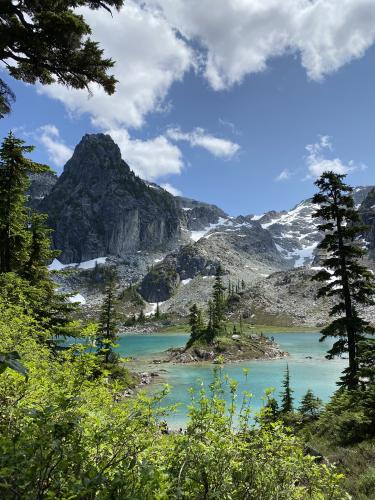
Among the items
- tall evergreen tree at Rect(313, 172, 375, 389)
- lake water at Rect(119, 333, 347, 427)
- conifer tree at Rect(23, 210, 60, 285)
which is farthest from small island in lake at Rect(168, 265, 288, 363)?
tall evergreen tree at Rect(313, 172, 375, 389)

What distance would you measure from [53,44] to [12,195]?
16580mm

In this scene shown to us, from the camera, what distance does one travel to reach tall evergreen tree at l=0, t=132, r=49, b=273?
24.5 m

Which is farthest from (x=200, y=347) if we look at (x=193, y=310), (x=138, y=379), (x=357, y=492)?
(x=357, y=492)

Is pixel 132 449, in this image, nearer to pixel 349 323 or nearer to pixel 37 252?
pixel 349 323

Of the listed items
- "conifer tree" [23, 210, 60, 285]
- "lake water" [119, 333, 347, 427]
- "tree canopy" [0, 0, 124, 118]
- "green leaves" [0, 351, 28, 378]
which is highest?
"tree canopy" [0, 0, 124, 118]

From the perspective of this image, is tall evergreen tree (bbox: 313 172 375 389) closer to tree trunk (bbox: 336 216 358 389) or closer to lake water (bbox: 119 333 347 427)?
tree trunk (bbox: 336 216 358 389)

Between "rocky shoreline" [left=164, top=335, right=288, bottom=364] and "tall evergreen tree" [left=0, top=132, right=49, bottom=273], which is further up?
"tall evergreen tree" [left=0, top=132, right=49, bottom=273]

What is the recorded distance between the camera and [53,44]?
10.6 m

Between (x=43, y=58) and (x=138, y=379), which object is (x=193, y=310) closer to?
(x=138, y=379)

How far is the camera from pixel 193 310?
113500mm

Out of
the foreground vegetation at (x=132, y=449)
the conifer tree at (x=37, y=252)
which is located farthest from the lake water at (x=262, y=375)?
the foreground vegetation at (x=132, y=449)

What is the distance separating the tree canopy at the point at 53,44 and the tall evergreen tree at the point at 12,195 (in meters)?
13.6

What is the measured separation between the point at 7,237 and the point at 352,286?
2283 centimetres

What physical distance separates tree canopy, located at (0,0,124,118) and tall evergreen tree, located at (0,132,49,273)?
1359 centimetres
